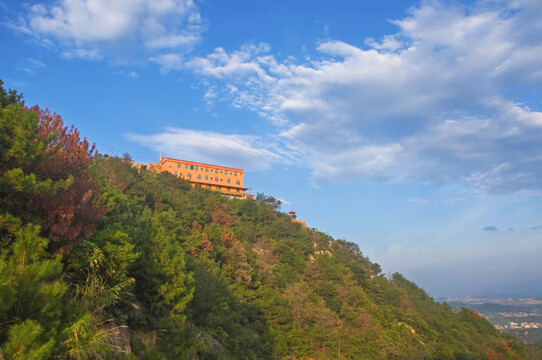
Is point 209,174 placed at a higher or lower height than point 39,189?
higher

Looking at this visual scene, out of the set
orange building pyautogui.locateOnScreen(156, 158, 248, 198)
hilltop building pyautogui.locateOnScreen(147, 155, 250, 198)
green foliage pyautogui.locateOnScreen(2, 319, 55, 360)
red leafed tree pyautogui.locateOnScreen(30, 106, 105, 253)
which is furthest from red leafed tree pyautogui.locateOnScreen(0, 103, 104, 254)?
orange building pyautogui.locateOnScreen(156, 158, 248, 198)

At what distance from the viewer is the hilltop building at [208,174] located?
187ft

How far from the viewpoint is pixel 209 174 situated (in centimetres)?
6044

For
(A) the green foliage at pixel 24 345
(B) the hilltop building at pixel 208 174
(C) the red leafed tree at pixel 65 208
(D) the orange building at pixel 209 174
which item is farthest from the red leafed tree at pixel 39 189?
(D) the orange building at pixel 209 174

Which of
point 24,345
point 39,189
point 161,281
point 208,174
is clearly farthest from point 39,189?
point 208,174

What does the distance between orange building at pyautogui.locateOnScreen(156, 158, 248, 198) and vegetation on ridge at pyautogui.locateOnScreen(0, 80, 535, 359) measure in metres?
7.18

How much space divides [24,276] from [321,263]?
4613 cm

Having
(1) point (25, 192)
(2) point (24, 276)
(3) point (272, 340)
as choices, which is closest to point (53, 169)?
(1) point (25, 192)

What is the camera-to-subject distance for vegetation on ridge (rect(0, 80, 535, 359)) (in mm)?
5207

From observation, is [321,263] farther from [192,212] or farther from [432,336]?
[192,212]

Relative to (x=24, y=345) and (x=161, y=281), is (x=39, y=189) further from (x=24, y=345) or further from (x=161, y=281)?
(x=24, y=345)

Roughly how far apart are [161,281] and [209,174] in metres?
48.1

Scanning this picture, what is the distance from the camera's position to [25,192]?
29.4ft

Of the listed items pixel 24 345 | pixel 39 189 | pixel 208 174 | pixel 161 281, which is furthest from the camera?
pixel 208 174
